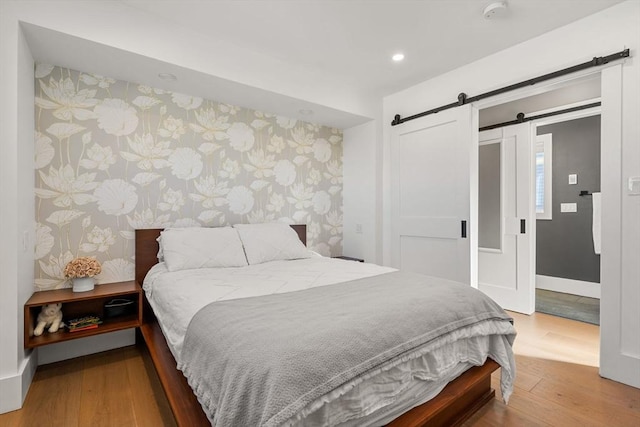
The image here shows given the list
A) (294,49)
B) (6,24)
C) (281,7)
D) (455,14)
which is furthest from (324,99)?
(6,24)

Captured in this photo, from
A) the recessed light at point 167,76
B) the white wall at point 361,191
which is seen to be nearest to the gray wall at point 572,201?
the white wall at point 361,191

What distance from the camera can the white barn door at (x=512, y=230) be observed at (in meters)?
3.52

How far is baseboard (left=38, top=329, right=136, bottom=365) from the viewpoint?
90.6 inches

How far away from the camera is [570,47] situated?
2340 millimetres

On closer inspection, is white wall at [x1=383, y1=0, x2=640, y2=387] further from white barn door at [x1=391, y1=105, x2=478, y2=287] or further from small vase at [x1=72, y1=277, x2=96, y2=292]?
small vase at [x1=72, y1=277, x2=96, y2=292]

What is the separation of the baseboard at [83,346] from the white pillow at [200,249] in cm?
81

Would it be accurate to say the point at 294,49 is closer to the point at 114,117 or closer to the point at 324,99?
the point at 324,99

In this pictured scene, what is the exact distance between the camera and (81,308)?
242 centimetres

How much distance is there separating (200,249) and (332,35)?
200 cm

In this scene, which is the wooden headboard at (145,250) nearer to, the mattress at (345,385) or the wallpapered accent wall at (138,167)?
the wallpapered accent wall at (138,167)

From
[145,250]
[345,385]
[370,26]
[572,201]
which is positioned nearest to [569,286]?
[572,201]

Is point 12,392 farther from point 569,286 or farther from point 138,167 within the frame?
point 569,286

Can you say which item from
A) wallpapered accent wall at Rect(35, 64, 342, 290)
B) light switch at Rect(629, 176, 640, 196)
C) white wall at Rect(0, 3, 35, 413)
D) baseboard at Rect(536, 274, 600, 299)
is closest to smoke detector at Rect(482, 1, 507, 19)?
light switch at Rect(629, 176, 640, 196)

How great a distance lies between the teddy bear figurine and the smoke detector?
11.8ft
